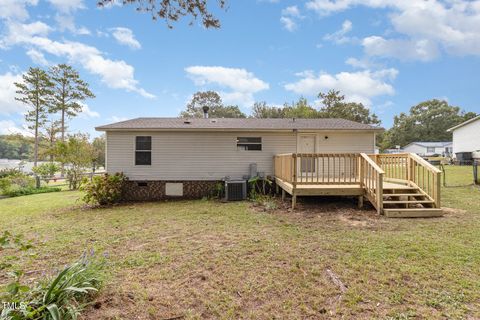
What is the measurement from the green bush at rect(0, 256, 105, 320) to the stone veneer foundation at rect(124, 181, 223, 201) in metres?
6.53

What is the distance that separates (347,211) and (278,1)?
758cm

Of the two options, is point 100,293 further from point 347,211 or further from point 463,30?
point 463,30

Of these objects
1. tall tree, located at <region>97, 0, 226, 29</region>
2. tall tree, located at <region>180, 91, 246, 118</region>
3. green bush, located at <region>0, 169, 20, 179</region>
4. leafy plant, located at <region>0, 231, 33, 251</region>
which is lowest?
leafy plant, located at <region>0, 231, 33, 251</region>

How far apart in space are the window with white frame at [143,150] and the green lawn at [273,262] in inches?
122

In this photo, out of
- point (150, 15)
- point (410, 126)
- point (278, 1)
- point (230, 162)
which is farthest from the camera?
point (410, 126)

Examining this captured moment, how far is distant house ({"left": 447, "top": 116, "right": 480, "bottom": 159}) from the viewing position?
1994cm

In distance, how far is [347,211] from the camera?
634 centimetres

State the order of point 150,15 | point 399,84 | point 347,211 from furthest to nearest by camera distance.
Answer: point 399,84 → point 347,211 → point 150,15

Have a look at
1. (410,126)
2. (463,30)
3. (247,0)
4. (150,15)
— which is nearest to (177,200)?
(150,15)

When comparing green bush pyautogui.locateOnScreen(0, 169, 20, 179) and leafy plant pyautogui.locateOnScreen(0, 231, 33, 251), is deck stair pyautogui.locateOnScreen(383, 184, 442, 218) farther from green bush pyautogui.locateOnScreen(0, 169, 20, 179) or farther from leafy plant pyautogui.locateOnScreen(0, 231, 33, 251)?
green bush pyautogui.locateOnScreen(0, 169, 20, 179)

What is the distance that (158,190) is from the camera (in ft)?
29.9

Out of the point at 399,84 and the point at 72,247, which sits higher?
the point at 399,84

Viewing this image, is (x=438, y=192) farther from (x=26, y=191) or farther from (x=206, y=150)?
(x=26, y=191)

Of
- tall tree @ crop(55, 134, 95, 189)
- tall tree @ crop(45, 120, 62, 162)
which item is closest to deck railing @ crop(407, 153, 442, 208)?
tall tree @ crop(55, 134, 95, 189)
